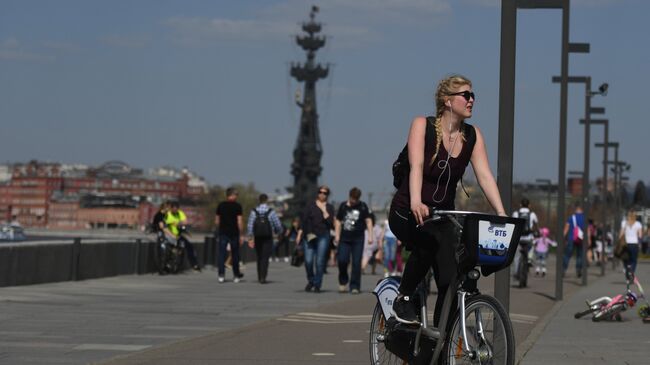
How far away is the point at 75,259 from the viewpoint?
84.8 feet

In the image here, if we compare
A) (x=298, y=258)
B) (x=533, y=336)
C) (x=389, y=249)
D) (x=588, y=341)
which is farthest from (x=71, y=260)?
(x=588, y=341)

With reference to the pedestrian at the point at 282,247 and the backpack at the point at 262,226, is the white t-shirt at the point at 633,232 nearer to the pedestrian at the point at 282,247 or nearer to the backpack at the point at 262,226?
the backpack at the point at 262,226

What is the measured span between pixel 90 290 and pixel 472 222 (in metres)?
15.6

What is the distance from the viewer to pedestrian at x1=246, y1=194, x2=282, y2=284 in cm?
2680

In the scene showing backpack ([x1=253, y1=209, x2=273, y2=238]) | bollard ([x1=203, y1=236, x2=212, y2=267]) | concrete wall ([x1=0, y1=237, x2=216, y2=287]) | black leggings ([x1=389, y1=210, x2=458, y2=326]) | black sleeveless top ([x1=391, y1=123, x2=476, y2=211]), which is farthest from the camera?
bollard ([x1=203, y1=236, x2=212, y2=267])

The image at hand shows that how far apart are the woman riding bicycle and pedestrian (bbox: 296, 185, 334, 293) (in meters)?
15.6

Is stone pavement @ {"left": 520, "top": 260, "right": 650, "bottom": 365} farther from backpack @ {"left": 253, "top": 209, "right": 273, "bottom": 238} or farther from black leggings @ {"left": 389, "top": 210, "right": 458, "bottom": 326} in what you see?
backpack @ {"left": 253, "top": 209, "right": 273, "bottom": 238}

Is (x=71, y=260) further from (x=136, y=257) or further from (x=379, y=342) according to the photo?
(x=379, y=342)

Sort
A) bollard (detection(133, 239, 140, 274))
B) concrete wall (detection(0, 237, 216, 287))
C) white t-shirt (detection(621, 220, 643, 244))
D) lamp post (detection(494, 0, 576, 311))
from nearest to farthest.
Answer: lamp post (detection(494, 0, 576, 311)) < concrete wall (detection(0, 237, 216, 287)) < white t-shirt (detection(621, 220, 643, 244)) < bollard (detection(133, 239, 140, 274))

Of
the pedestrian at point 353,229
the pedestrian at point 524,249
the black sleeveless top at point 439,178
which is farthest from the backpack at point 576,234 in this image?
the black sleeveless top at point 439,178

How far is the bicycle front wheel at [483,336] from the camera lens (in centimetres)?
742

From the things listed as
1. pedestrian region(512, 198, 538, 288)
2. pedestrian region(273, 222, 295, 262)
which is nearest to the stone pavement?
pedestrian region(512, 198, 538, 288)

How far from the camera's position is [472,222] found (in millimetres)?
7598

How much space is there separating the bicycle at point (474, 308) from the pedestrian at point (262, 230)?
61.5ft
